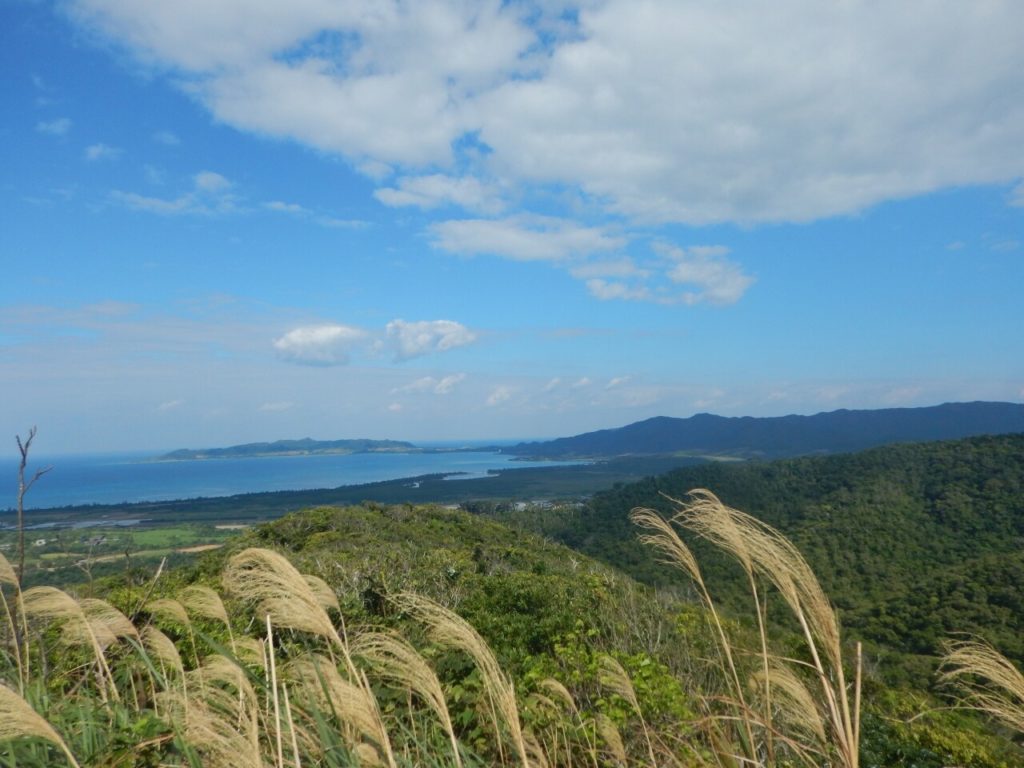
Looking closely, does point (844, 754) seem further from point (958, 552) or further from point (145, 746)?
point (958, 552)

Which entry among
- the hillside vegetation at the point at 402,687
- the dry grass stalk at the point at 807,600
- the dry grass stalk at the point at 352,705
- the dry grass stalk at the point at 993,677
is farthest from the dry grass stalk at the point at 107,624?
the dry grass stalk at the point at 993,677

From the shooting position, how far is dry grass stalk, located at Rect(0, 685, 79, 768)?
1.38 metres

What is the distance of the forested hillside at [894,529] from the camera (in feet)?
111

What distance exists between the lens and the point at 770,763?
4.79 ft

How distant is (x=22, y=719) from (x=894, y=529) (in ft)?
218

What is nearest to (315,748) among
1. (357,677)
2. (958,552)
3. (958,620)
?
(357,677)

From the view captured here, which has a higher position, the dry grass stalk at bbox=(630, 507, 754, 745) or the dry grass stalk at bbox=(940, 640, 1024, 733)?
the dry grass stalk at bbox=(630, 507, 754, 745)

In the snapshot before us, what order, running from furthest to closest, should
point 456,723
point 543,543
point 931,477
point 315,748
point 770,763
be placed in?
point 931,477
point 543,543
point 456,723
point 315,748
point 770,763

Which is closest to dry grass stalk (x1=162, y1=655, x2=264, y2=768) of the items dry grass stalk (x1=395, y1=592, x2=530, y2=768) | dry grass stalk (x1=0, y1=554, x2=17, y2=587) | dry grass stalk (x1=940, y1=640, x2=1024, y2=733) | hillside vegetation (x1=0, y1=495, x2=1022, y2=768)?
hillside vegetation (x1=0, y1=495, x2=1022, y2=768)

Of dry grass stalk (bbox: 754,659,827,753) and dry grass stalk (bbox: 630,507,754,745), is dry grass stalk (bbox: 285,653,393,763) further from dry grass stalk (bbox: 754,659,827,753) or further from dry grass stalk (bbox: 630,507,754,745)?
dry grass stalk (bbox: 754,659,827,753)

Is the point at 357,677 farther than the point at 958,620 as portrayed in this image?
No

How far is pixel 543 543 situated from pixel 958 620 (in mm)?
23282

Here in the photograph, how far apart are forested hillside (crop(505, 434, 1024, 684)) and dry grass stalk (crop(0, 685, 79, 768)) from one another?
31.2 metres

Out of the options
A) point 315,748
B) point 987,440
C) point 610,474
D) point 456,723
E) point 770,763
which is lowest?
point 610,474
